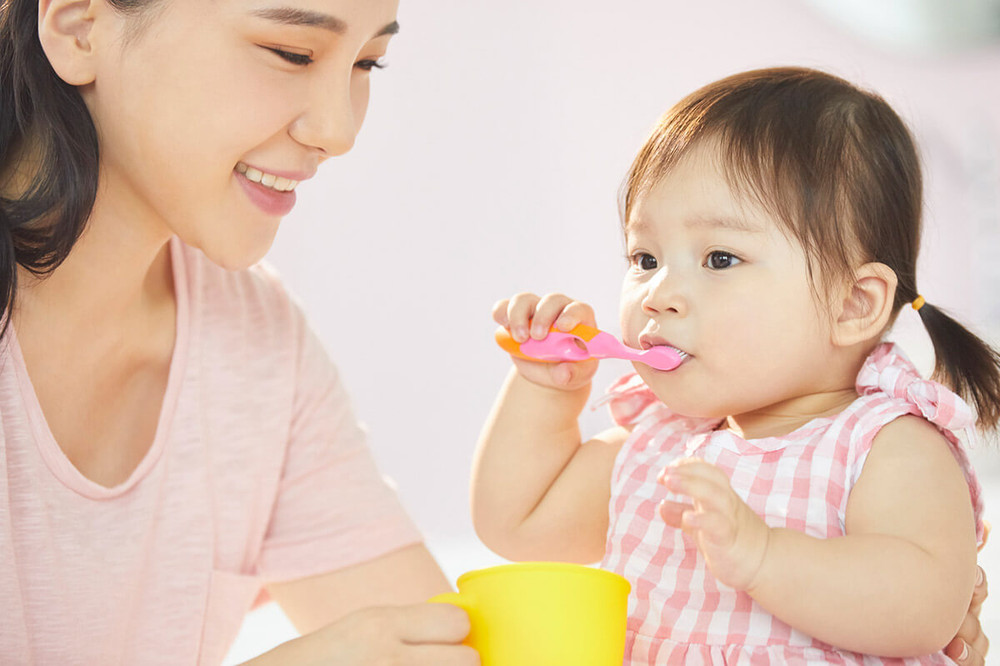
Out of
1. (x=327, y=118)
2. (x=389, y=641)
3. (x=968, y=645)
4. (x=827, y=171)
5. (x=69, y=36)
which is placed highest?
(x=69, y=36)

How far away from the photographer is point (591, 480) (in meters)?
1.11

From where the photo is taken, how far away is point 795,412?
100cm

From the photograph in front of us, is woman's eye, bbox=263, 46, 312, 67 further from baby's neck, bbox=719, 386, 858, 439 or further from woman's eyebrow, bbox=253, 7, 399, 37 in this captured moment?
baby's neck, bbox=719, 386, 858, 439

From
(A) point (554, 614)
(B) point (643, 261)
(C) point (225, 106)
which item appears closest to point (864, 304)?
(B) point (643, 261)

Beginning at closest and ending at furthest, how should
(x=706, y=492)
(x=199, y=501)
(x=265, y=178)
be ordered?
(x=706, y=492)
(x=265, y=178)
(x=199, y=501)

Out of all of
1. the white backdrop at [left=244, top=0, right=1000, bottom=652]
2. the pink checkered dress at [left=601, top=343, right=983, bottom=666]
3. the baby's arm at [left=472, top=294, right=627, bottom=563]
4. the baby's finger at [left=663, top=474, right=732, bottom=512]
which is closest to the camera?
the baby's finger at [left=663, top=474, right=732, bottom=512]

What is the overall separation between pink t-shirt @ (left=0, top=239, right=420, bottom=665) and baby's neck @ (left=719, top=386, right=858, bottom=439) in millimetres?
514

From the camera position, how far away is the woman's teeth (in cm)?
109

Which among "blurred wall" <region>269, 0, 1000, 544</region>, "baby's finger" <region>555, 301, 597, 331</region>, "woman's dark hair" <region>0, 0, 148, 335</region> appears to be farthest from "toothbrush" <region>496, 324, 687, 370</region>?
"blurred wall" <region>269, 0, 1000, 544</region>

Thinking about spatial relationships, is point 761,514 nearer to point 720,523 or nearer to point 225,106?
point 720,523

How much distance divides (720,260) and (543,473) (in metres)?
0.31

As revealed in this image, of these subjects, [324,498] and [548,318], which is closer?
[548,318]

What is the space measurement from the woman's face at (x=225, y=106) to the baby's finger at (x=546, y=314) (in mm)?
267

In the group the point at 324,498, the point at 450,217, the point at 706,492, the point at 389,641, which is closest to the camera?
the point at 706,492
